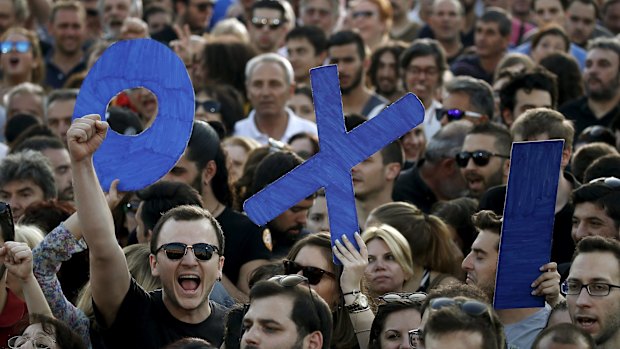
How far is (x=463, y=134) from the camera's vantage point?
31.6 feet

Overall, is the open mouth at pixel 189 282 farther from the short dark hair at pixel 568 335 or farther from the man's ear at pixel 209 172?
the man's ear at pixel 209 172

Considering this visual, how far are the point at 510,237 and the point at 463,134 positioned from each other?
3.28 metres

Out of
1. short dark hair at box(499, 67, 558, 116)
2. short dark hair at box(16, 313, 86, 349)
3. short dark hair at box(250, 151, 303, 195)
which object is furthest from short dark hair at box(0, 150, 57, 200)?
short dark hair at box(499, 67, 558, 116)

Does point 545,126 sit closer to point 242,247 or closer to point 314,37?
point 242,247

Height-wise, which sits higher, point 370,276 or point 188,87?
point 188,87

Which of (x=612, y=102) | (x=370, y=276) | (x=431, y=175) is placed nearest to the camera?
(x=370, y=276)

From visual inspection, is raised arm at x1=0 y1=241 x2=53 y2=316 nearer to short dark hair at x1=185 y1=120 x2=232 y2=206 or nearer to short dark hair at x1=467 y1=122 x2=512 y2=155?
short dark hair at x1=185 y1=120 x2=232 y2=206

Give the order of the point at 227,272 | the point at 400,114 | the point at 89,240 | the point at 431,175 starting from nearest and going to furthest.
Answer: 1. the point at 89,240
2. the point at 400,114
3. the point at 227,272
4. the point at 431,175

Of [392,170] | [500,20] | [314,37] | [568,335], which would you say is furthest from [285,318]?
[500,20]

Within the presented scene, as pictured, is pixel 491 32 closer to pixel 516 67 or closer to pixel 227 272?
pixel 516 67

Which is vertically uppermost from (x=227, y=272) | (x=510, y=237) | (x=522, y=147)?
(x=522, y=147)

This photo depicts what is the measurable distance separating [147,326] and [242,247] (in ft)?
5.36

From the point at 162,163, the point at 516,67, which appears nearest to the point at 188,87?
the point at 162,163

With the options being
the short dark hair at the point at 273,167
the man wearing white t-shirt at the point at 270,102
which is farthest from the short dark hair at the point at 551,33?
the short dark hair at the point at 273,167
